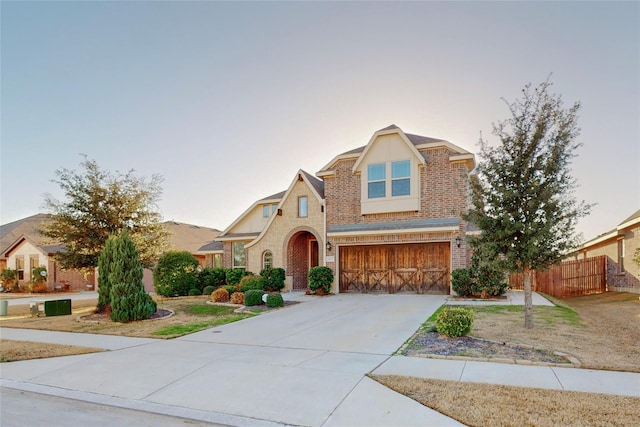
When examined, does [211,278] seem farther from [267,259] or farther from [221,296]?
[221,296]

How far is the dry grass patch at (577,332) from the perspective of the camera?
6.80m

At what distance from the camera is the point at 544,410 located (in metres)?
4.54

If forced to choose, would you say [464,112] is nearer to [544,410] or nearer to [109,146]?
[544,410]

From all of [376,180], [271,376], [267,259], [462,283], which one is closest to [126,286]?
[271,376]

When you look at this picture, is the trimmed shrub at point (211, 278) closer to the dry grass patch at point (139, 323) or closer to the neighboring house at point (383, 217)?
the neighboring house at point (383, 217)

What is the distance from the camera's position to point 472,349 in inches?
292

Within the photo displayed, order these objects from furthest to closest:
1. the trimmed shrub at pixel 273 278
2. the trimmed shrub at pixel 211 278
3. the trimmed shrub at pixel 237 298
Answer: the trimmed shrub at pixel 211 278
the trimmed shrub at pixel 273 278
the trimmed shrub at pixel 237 298

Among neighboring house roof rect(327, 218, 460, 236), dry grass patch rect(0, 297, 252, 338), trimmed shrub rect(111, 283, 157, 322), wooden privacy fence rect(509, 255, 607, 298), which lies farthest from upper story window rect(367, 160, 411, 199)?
trimmed shrub rect(111, 283, 157, 322)

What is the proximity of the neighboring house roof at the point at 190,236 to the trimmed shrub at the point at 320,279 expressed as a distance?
16.7 meters

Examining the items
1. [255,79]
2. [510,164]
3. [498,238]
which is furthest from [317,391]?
[255,79]

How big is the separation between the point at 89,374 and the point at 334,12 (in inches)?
489

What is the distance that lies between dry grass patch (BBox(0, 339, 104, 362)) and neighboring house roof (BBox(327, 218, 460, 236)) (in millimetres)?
12194

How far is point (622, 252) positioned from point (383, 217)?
13.0 meters

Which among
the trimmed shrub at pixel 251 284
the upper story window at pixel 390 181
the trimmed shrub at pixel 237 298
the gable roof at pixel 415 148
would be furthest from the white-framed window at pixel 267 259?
the upper story window at pixel 390 181
